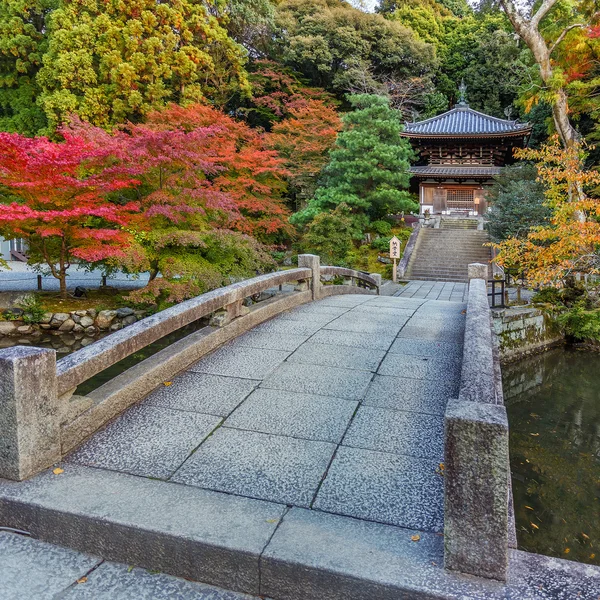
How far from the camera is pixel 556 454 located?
5871 mm

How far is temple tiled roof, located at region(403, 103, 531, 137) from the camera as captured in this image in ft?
87.1

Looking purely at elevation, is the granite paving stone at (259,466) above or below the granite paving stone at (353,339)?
below

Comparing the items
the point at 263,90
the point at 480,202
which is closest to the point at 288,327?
the point at 263,90

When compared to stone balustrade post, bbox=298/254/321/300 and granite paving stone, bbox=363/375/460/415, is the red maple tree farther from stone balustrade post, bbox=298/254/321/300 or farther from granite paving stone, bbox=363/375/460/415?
granite paving stone, bbox=363/375/460/415

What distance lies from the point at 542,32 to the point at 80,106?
57.9ft

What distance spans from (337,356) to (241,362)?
38.2 inches

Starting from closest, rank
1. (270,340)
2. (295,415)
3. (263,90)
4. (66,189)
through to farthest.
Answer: (295,415)
(270,340)
(66,189)
(263,90)

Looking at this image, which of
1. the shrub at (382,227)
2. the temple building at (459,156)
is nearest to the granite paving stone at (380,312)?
the shrub at (382,227)

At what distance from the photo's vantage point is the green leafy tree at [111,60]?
741 inches

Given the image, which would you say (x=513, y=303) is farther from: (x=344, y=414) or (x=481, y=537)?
(x=481, y=537)

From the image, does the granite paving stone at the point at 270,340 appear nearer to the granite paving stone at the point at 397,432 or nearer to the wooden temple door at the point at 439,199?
the granite paving stone at the point at 397,432

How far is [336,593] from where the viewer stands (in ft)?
5.98

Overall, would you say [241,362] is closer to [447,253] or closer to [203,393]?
[203,393]

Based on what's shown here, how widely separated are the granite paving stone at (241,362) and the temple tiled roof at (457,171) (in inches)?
981
